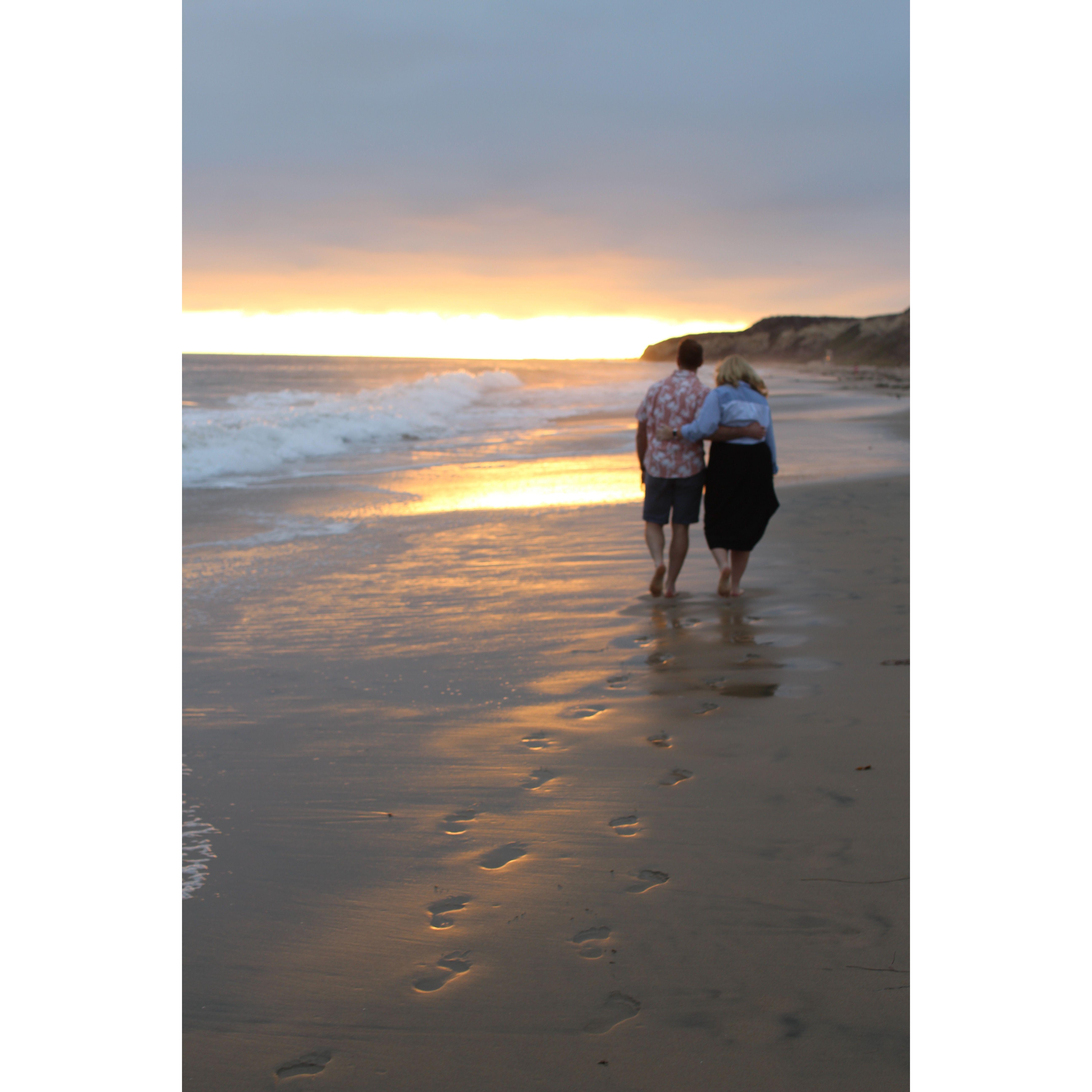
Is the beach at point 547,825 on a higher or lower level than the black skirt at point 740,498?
lower

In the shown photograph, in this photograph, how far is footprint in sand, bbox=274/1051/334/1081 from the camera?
1.81 metres

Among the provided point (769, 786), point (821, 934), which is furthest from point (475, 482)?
point (821, 934)

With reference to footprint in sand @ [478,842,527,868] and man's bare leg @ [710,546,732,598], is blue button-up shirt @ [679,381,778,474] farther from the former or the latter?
footprint in sand @ [478,842,527,868]

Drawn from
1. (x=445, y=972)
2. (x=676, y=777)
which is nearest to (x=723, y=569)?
(x=676, y=777)

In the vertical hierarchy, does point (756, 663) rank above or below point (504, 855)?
above

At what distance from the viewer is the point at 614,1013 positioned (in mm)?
1924

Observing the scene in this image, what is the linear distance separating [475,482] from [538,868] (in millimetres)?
9568

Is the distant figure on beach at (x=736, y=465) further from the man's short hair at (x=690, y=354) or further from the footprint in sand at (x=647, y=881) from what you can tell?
the footprint in sand at (x=647, y=881)

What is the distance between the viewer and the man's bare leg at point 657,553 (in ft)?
19.0

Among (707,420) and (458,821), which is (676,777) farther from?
(707,420)

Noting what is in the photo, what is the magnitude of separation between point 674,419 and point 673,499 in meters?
0.55

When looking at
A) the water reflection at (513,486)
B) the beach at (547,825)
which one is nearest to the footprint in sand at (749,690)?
the beach at (547,825)

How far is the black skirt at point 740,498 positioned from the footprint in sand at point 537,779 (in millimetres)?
2972
